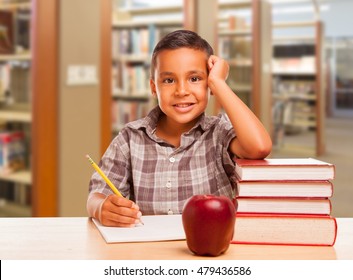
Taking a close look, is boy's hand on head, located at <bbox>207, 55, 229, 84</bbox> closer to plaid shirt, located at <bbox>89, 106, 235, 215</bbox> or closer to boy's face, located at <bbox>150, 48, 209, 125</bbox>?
boy's face, located at <bbox>150, 48, 209, 125</bbox>

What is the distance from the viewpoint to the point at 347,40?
565 inches

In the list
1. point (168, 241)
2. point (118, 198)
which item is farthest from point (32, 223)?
point (168, 241)

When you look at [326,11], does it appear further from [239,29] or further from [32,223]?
[32,223]

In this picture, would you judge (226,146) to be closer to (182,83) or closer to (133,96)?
(182,83)

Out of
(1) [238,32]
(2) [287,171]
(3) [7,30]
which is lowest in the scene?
(2) [287,171]

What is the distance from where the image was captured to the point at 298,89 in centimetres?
855

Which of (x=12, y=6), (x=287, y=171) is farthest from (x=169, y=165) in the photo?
(x=12, y=6)

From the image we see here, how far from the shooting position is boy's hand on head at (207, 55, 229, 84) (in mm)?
1254

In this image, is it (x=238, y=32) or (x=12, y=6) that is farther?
(x=238, y=32)

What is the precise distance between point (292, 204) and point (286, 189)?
0.09ft

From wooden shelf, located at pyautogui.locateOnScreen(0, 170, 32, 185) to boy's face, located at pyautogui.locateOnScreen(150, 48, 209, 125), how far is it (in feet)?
6.89

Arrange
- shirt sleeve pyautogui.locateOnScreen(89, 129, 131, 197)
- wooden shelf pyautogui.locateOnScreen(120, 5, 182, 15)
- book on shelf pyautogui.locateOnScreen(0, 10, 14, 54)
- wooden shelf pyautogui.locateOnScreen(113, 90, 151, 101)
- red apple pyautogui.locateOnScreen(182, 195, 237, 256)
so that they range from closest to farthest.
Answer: red apple pyautogui.locateOnScreen(182, 195, 237, 256), shirt sleeve pyautogui.locateOnScreen(89, 129, 131, 197), book on shelf pyautogui.locateOnScreen(0, 10, 14, 54), wooden shelf pyautogui.locateOnScreen(113, 90, 151, 101), wooden shelf pyautogui.locateOnScreen(120, 5, 182, 15)

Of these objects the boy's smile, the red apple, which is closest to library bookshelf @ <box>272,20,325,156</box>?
the boy's smile
